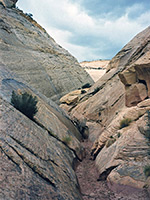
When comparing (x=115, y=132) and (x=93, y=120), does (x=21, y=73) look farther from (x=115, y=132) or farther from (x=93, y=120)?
(x=115, y=132)

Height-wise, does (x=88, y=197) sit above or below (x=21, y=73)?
below

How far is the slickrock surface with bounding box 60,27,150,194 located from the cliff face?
7141mm

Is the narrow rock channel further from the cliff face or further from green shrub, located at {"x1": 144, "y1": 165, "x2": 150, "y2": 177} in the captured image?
the cliff face

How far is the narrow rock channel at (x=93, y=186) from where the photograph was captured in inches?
281

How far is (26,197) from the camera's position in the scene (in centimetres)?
441

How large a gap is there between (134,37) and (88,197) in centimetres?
1830

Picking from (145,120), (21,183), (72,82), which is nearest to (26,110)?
(21,183)

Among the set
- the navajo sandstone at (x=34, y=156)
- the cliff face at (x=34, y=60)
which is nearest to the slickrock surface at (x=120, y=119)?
the navajo sandstone at (x=34, y=156)

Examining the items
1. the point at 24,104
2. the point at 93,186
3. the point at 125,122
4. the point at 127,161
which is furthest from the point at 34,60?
the point at 127,161

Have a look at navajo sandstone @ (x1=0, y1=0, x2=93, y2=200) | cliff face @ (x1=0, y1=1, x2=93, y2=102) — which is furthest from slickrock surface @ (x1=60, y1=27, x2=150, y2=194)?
cliff face @ (x1=0, y1=1, x2=93, y2=102)

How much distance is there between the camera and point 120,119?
1139 centimetres

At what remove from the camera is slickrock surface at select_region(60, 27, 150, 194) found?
7848 millimetres

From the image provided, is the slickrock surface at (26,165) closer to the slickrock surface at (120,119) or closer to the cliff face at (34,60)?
the slickrock surface at (120,119)

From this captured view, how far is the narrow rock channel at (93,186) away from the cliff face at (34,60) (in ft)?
49.1
